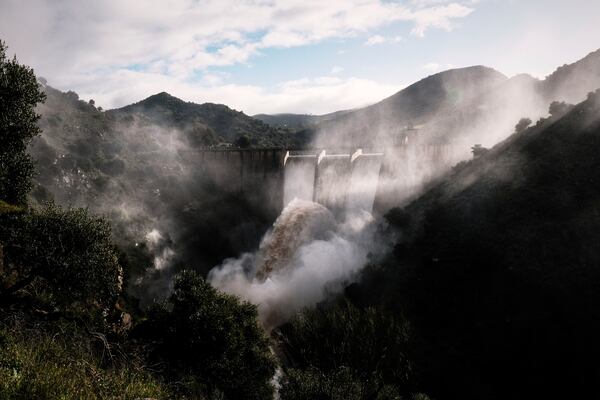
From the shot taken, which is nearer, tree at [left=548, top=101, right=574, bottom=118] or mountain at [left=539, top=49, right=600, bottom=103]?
tree at [left=548, top=101, right=574, bottom=118]

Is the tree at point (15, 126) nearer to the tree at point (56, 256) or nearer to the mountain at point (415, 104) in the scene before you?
the tree at point (56, 256)

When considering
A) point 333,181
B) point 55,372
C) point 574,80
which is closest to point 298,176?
point 333,181

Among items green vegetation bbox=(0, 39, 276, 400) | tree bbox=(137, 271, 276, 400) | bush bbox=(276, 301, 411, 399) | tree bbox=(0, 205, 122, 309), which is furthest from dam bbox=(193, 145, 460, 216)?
tree bbox=(0, 205, 122, 309)

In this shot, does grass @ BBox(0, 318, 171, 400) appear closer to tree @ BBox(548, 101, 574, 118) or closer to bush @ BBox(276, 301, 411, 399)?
bush @ BBox(276, 301, 411, 399)

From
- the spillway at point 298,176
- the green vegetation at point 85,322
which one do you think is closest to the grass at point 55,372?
the green vegetation at point 85,322

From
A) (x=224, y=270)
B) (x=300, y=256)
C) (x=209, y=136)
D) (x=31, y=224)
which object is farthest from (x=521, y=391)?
(x=209, y=136)

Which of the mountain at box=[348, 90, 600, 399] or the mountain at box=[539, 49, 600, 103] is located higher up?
the mountain at box=[539, 49, 600, 103]

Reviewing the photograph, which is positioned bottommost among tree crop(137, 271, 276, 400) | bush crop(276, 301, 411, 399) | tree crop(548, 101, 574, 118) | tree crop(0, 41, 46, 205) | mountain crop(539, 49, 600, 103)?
bush crop(276, 301, 411, 399)
